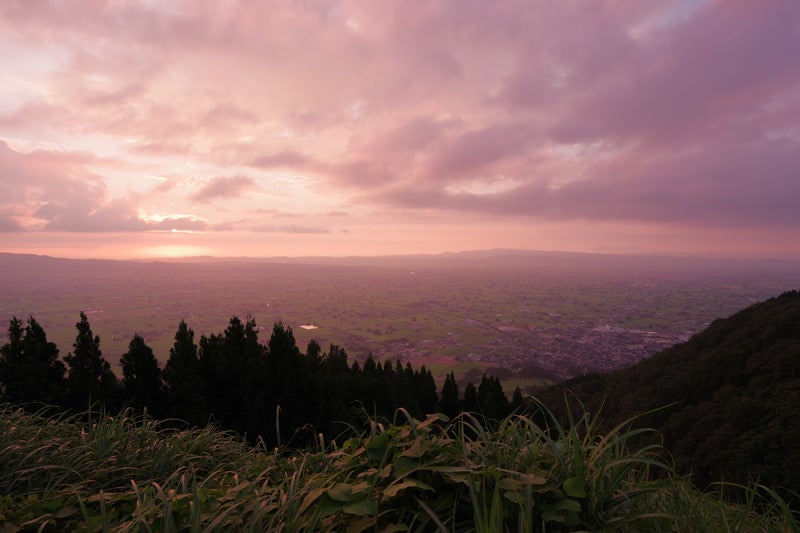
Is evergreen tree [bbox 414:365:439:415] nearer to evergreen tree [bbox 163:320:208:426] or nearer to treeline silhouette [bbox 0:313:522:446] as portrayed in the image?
treeline silhouette [bbox 0:313:522:446]

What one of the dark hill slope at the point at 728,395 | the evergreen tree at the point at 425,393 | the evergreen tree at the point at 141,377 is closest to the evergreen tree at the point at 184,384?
the evergreen tree at the point at 141,377

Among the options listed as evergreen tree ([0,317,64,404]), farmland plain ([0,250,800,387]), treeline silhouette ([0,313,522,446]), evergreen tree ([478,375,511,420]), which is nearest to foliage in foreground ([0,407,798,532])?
treeline silhouette ([0,313,522,446])

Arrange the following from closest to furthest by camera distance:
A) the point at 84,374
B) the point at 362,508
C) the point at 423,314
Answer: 1. the point at 362,508
2. the point at 84,374
3. the point at 423,314

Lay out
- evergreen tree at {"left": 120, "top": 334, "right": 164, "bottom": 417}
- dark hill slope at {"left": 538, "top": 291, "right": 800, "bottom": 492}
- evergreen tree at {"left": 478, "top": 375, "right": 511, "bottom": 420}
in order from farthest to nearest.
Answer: evergreen tree at {"left": 478, "top": 375, "right": 511, "bottom": 420}, dark hill slope at {"left": 538, "top": 291, "right": 800, "bottom": 492}, evergreen tree at {"left": 120, "top": 334, "right": 164, "bottom": 417}

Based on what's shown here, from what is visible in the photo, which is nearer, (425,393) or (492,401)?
(492,401)

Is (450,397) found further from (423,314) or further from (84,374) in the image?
(423,314)

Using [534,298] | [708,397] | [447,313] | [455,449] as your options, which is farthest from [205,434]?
[534,298]

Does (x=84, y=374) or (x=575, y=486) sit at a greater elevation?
(x=575, y=486)

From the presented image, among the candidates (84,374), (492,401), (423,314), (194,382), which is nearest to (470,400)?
(492,401)
